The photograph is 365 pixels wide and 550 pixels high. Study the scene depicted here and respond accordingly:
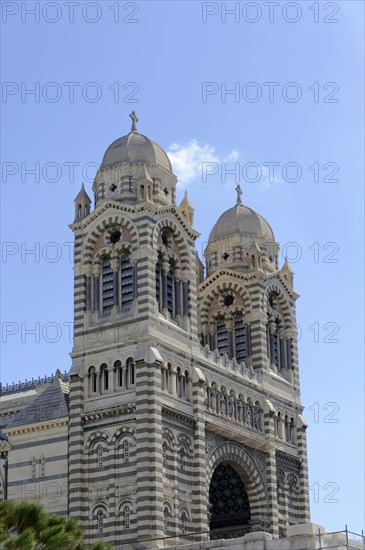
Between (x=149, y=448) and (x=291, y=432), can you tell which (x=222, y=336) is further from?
(x=149, y=448)

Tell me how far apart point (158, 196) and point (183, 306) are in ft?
19.8

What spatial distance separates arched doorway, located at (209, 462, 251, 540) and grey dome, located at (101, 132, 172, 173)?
16.7 meters

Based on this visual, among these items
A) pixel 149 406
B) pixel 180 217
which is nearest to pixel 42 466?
pixel 149 406

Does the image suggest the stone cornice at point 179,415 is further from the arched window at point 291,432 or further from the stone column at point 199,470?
the arched window at point 291,432

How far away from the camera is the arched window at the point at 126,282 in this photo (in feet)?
197

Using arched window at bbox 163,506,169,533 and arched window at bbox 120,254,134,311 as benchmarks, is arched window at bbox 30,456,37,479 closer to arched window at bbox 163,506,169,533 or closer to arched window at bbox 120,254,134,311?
arched window at bbox 163,506,169,533

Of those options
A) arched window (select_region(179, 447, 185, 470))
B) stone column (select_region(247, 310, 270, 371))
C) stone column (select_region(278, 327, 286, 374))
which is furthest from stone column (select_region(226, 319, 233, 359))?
arched window (select_region(179, 447, 185, 470))

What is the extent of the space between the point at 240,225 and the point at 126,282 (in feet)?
46.8

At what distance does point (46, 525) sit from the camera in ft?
129

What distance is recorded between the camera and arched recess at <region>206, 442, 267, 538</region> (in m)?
63.3

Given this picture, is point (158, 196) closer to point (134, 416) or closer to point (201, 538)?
point (134, 416)

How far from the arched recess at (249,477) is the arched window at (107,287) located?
9.77 metres

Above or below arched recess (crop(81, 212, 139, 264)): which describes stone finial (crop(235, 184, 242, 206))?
above

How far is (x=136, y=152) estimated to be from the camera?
6353 centimetres
